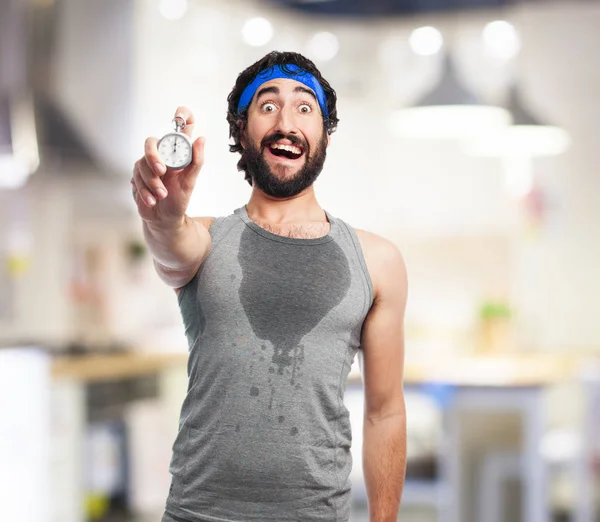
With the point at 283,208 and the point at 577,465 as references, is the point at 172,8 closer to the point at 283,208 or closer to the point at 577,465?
the point at 577,465

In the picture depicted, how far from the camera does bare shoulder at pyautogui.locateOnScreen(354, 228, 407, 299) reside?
1.22 m

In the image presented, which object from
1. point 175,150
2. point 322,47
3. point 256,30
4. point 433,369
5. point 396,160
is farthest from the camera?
point 396,160

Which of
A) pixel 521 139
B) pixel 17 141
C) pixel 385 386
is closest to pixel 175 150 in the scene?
pixel 385 386

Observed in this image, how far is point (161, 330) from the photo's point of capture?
5.95 metres

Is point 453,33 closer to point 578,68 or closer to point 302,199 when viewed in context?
point 578,68

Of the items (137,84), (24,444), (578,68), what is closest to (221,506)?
(24,444)

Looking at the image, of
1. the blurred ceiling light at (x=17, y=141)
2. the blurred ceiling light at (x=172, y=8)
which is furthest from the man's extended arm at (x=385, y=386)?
the blurred ceiling light at (x=172, y=8)

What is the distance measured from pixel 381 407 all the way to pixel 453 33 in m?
5.35

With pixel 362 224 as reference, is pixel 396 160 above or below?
above

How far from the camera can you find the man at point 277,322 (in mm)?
1133

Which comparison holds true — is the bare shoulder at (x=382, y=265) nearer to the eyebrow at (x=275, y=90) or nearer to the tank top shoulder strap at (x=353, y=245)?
the tank top shoulder strap at (x=353, y=245)

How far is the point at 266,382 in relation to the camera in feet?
3.76

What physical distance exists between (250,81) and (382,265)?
0.87 ft

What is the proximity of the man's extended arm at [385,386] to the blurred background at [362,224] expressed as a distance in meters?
2.22
